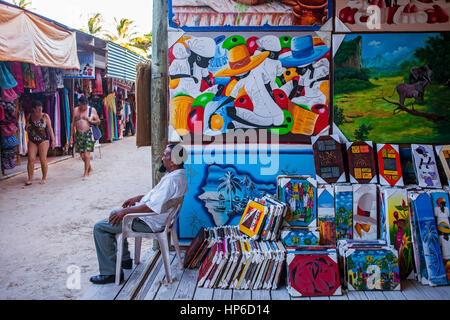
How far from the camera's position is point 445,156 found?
425cm

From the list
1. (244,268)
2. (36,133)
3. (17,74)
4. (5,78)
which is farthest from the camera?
(17,74)

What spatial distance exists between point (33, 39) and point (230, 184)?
192 inches

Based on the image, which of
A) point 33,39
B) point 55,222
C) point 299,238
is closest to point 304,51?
point 299,238

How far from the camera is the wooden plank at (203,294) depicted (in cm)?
370

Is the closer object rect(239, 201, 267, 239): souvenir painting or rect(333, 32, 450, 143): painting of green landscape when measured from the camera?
rect(239, 201, 267, 239): souvenir painting

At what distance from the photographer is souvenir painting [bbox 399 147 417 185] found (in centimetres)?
432

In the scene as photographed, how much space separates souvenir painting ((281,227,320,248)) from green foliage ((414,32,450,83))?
2.35 meters

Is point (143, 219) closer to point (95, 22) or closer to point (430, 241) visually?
point (430, 241)

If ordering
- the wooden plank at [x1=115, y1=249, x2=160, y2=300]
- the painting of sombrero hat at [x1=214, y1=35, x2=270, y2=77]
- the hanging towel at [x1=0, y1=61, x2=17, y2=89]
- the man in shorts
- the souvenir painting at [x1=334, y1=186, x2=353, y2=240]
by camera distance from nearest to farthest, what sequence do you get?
the wooden plank at [x1=115, y1=249, x2=160, y2=300] < the souvenir painting at [x1=334, y1=186, x2=353, y2=240] < the painting of sombrero hat at [x1=214, y1=35, x2=270, y2=77] < the hanging towel at [x1=0, y1=61, x2=17, y2=89] < the man in shorts

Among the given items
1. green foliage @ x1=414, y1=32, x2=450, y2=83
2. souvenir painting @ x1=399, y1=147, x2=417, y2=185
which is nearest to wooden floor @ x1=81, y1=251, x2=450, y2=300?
souvenir painting @ x1=399, y1=147, x2=417, y2=185

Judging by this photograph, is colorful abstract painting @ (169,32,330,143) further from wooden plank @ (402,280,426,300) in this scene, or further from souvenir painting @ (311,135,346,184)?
wooden plank @ (402,280,426,300)

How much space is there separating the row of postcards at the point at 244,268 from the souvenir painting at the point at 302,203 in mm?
442

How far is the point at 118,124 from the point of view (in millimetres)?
18859

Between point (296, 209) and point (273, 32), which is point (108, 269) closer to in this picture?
point (296, 209)
